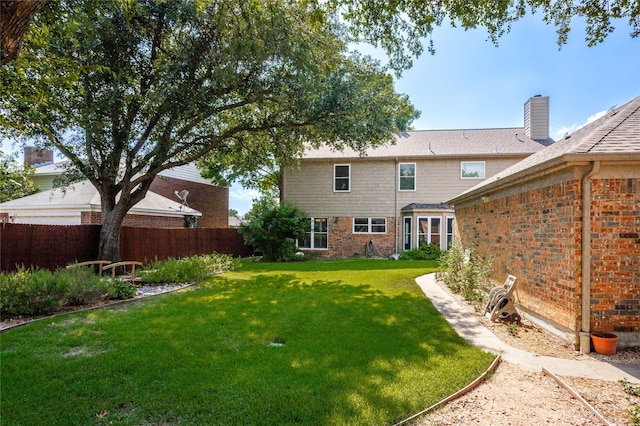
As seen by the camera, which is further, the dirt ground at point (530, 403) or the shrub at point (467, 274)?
the shrub at point (467, 274)

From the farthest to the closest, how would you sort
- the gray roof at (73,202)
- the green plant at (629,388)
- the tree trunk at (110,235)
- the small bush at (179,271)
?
the gray roof at (73,202) < the tree trunk at (110,235) < the small bush at (179,271) < the green plant at (629,388)

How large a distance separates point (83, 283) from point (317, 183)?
12.6m

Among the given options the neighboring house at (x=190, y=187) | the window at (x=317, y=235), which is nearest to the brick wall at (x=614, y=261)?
A: the window at (x=317, y=235)

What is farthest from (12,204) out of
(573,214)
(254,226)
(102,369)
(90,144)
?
(573,214)

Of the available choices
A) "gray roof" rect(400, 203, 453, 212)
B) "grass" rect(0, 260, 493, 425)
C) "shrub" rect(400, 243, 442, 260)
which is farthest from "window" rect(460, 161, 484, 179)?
"grass" rect(0, 260, 493, 425)

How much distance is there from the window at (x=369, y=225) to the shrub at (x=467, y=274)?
7.95 metres

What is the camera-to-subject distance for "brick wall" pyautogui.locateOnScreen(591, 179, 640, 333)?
4590 mm

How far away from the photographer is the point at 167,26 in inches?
380

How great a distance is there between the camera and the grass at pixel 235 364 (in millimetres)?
2941

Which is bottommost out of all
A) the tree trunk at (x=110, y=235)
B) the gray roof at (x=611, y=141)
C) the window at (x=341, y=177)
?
the tree trunk at (x=110, y=235)

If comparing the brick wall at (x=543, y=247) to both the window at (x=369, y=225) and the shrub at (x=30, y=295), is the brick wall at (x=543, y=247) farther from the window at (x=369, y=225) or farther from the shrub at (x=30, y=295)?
the window at (x=369, y=225)

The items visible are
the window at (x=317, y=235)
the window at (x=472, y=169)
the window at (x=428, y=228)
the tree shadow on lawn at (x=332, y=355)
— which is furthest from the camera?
the window at (x=317, y=235)

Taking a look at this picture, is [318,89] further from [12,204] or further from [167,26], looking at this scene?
[12,204]

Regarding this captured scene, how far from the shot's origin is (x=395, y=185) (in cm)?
1758
